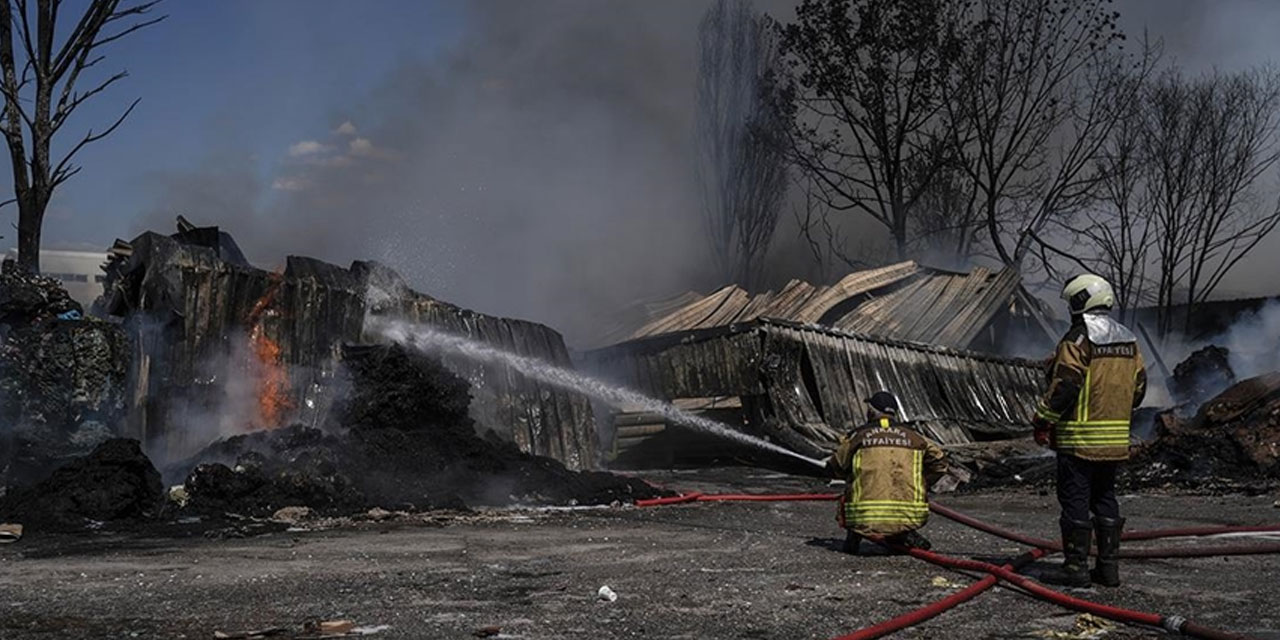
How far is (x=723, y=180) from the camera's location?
33.7 metres

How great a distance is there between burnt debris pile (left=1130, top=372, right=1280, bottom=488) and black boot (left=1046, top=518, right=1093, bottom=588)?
7062mm

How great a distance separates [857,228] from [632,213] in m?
7.54

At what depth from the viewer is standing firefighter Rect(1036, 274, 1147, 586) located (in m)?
6.30

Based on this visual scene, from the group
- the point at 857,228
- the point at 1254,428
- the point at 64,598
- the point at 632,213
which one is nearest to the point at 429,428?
the point at 64,598

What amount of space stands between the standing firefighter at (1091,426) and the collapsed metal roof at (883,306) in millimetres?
13458

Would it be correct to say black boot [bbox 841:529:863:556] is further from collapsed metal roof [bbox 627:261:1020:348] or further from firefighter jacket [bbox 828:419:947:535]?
collapsed metal roof [bbox 627:261:1020:348]

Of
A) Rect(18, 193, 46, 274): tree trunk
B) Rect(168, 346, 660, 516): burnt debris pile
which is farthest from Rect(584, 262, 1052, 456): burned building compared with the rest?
Rect(18, 193, 46, 274): tree trunk

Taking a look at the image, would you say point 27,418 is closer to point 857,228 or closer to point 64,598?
point 64,598

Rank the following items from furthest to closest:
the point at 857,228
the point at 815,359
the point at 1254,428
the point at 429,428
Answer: the point at 857,228 → the point at 815,359 → the point at 1254,428 → the point at 429,428

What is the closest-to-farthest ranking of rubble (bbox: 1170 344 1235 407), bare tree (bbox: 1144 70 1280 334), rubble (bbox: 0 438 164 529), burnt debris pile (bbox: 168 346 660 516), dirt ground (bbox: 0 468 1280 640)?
dirt ground (bbox: 0 468 1280 640) < rubble (bbox: 0 438 164 529) < burnt debris pile (bbox: 168 346 660 516) < rubble (bbox: 1170 344 1235 407) < bare tree (bbox: 1144 70 1280 334)

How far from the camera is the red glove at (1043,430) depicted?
6527 mm

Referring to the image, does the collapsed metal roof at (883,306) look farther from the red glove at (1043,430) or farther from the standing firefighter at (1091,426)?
the standing firefighter at (1091,426)

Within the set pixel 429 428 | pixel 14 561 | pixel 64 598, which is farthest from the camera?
pixel 429 428

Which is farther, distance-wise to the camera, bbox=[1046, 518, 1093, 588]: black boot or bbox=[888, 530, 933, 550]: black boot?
bbox=[888, 530, 933, 550]: black boot
